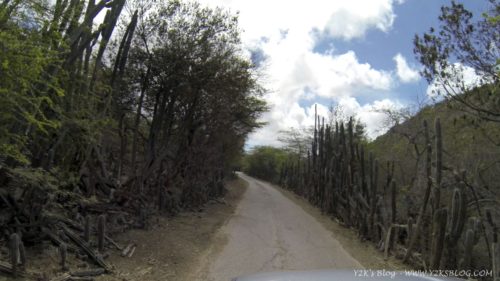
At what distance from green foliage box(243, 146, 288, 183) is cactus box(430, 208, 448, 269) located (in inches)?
1899

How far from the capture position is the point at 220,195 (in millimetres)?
25609

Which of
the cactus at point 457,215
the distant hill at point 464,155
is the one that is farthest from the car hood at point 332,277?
the distant hill at point 464,155

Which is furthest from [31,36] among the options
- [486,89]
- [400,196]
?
[400,196]

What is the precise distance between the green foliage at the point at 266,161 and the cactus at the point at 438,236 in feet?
158

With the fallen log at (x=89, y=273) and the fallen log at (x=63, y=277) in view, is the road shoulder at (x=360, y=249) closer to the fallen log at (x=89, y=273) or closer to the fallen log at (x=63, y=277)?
the fallen log at (x=89, y=273)

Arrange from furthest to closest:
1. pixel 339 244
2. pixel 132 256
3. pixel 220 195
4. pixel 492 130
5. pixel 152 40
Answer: pixel 220 195, pixel 152 40, pixel 339 244, pixel 492 130, pixel 132 256

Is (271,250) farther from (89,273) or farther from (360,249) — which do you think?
(89,273)

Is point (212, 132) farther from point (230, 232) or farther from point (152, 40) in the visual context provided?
point (230, 232)

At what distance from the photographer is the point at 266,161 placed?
63.0 metres

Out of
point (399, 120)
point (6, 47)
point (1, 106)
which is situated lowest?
point (1, 106)

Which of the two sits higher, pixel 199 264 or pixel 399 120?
pixel 399 120

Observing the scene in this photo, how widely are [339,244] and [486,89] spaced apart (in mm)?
5292

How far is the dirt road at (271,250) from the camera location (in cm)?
928

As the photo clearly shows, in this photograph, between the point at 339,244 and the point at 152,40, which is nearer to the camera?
the point at 339,244
